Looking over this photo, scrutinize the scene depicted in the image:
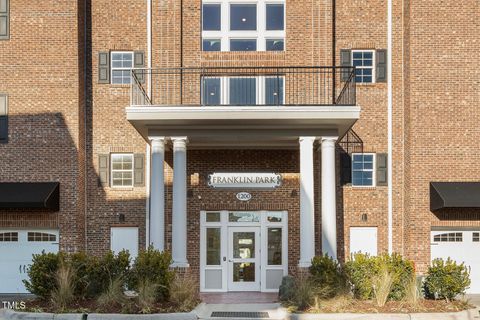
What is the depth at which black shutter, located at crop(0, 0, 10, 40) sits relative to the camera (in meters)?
19.4

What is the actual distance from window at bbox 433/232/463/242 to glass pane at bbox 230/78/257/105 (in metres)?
7.27

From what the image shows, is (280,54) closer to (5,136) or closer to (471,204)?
(471,204)

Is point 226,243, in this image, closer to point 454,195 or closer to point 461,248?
point 454,195

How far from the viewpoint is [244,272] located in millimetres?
19453

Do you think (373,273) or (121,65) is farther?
(121,65)

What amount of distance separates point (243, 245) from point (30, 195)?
22.6 feet

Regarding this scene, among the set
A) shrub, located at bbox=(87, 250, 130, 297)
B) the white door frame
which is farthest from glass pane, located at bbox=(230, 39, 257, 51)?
shrub, located at bbox=(87, 250, 130, 297)

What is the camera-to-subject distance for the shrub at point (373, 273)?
50.2ft

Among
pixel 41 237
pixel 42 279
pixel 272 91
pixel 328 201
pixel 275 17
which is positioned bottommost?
pixel 42 279

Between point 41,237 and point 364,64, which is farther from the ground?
point 364,64

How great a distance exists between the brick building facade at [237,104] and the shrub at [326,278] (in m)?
3.01

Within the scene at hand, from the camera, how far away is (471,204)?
1797 centimetres

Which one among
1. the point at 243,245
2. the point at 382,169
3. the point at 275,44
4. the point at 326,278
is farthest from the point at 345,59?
the point at 326,278

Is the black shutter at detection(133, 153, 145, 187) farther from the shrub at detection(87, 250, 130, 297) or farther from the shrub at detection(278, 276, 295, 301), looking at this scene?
the shrub at detection(278, 276, 295, 301)
